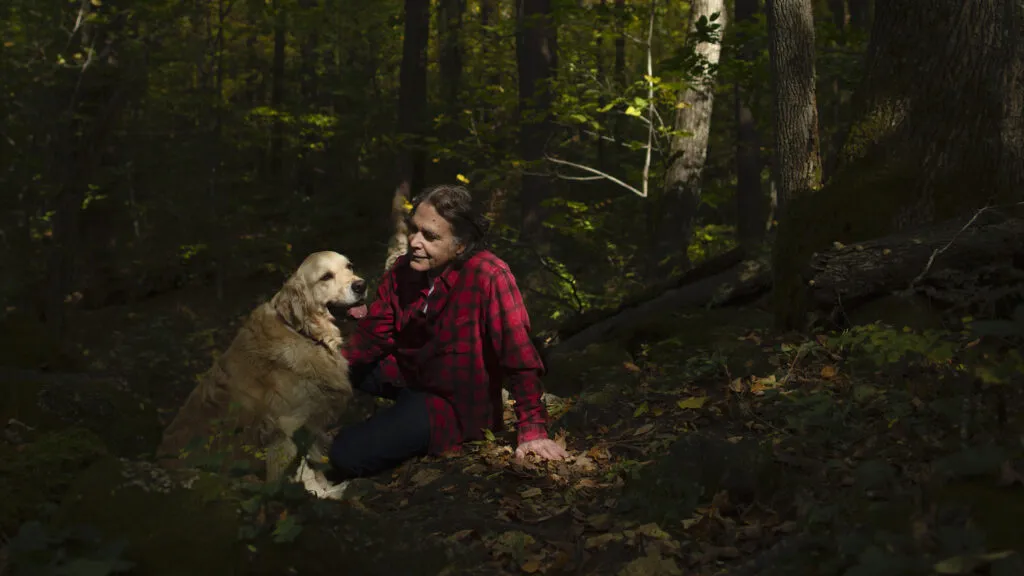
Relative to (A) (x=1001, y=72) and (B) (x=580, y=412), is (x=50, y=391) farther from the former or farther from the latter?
(A) (x=1001, y=72)

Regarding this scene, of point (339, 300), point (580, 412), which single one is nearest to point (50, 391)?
point (339, 300)

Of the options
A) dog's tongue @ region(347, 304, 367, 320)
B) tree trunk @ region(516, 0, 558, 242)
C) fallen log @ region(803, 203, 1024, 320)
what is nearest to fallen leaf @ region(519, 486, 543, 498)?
dog's tongue @ region(347, 304, 367, 320)

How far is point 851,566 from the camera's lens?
90.9 inches

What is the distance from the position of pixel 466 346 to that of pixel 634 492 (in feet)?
5.01

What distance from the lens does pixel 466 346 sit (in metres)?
4.93

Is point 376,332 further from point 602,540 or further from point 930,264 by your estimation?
point 930,264

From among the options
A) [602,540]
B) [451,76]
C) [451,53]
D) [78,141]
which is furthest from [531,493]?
[451,53]

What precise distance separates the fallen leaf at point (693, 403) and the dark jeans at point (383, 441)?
5.43 feet

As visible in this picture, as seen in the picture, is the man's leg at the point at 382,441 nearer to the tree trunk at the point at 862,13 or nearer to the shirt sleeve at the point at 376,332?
the shirt sleeve at the point at 376,332

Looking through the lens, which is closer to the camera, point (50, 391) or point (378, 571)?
point (378, 571)

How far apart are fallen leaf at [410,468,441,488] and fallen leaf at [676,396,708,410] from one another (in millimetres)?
1648

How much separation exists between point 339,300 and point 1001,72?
4709mm

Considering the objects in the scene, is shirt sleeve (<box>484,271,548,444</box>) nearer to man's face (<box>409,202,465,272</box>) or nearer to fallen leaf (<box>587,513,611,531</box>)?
man's face (<box>409,202,465,272</box>)

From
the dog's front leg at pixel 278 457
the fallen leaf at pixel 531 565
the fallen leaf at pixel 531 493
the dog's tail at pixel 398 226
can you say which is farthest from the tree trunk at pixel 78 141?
the fallen leaf at pixel 531 565
